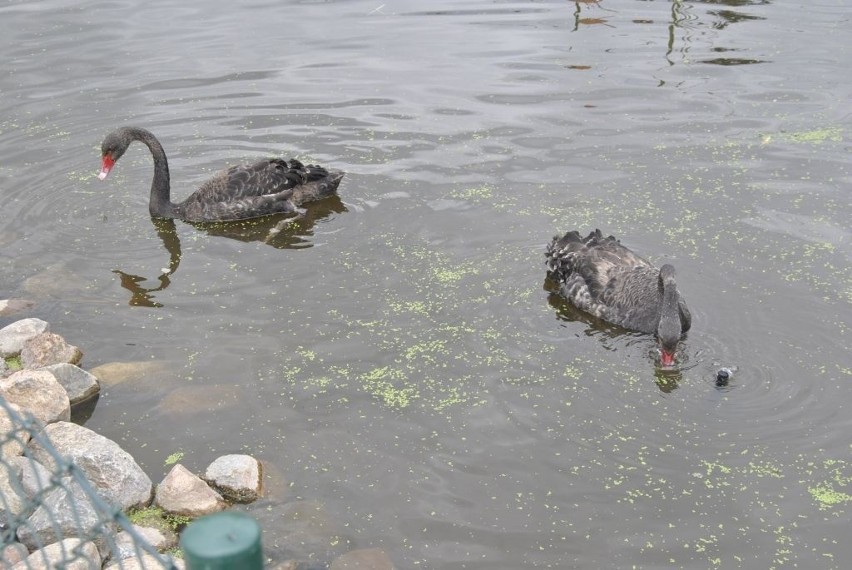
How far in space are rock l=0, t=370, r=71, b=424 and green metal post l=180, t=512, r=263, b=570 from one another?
438 centimetres

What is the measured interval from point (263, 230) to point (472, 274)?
2.36 metres

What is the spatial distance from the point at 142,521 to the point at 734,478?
131 inches

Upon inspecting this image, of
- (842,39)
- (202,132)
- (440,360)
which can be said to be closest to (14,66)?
(202,132)

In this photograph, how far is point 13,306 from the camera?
782 centimetres

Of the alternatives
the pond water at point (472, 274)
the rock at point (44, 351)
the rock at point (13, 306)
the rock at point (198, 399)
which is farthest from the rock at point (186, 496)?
the rock at point (13, 306)

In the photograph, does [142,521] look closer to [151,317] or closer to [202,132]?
[151,317]

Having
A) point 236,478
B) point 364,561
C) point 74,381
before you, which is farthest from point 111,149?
point 364,561

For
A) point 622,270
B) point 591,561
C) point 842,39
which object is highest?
point 842,39

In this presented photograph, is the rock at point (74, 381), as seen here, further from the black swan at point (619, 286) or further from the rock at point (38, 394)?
the black swan at point (619, 286)

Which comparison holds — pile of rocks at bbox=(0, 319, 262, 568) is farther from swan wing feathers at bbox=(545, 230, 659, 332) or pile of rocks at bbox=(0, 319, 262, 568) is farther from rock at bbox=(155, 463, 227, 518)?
swan wing feathers at bbox=(545, 230, 659, 332)

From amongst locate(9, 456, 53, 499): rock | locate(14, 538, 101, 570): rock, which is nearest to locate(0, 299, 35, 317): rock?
locate(9, 456, 53, 499): rock

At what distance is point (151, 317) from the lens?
307 inches

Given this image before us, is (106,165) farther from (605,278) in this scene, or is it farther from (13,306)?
(605,278)

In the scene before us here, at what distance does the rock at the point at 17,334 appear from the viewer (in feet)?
23.3
